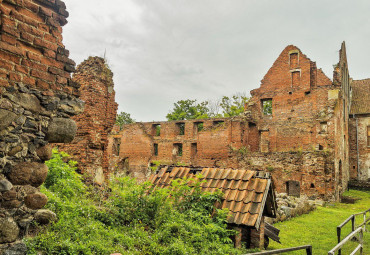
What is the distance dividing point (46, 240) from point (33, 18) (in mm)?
2736

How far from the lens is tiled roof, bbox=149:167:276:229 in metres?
5.99

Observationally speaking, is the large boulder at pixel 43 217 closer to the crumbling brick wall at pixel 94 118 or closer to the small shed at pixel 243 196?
the small shed at pixel 243 196

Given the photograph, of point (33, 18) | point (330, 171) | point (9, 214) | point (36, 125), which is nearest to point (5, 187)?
point (9, 214)

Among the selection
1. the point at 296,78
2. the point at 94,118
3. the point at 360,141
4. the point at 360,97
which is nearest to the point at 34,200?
the point at 94,118

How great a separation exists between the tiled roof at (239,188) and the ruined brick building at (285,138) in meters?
12.8

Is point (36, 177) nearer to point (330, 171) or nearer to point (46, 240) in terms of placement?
point (46, 240)

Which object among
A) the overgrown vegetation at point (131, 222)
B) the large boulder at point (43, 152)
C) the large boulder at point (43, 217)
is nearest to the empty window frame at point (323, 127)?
the overgrown vegetation at point (131, 222)

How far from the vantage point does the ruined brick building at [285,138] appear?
1878 cm

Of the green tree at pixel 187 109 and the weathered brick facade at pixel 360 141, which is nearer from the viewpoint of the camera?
the weathered brick facade at pixel 360 141

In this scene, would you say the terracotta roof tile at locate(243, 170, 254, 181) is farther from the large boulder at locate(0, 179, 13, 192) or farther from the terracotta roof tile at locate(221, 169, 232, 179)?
the large boulder at locate(0, 179, 13, 192)

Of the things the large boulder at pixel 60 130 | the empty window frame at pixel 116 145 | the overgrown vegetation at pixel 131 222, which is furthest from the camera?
the empty window frame at pixel 116 145

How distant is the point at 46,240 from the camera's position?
349cm

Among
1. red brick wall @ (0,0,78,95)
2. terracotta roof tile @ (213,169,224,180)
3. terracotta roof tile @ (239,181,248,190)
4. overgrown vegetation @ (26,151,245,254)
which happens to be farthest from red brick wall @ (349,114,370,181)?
red brick wall @ (0,0,78,95)

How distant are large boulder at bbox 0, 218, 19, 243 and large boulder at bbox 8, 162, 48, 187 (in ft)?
1.34
